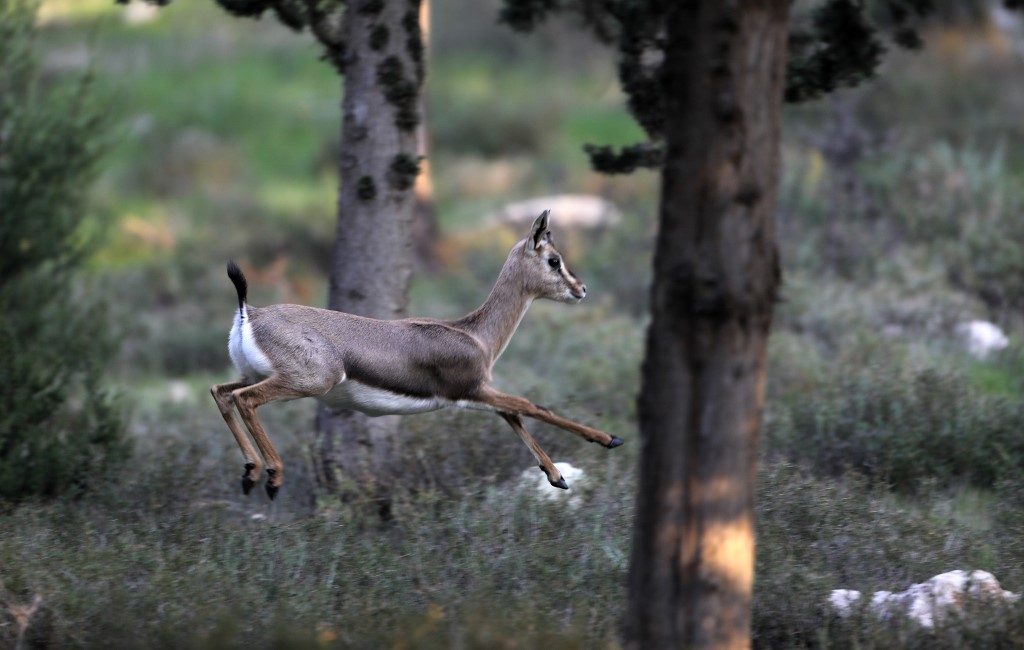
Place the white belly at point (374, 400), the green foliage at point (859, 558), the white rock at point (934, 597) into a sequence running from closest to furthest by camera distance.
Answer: the green foliage at point (859, 558)
the white rock at point (934, 597)
the white belly at point (374, 400)

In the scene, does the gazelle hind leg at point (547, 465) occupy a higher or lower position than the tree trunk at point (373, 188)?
lower

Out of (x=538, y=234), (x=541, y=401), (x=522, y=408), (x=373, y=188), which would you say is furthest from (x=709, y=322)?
(x=541, y=401)

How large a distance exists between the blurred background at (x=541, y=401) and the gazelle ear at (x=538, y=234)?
1.55m

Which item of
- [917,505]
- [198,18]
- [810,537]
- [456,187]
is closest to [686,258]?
[810,537]

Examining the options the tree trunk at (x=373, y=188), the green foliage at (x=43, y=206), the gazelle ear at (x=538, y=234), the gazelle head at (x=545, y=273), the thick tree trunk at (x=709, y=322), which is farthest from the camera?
the green foliage at (x=43, y=206)

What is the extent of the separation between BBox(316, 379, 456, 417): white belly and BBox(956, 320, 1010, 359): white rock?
22.5ft

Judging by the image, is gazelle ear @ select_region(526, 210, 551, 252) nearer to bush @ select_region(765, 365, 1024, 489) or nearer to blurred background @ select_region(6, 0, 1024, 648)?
blurred background @ select_region(6, 0, 1024, 648)

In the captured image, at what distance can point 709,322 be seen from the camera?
489 centimetres

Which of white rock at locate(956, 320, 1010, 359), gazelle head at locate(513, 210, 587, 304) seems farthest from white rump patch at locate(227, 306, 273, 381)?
white rock at locate(956, 320, 1010, 359)

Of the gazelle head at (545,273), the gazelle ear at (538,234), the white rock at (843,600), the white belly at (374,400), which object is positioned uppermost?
the gazelle ear at (538,234)

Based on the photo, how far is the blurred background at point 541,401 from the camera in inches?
240

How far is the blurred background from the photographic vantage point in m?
6.10

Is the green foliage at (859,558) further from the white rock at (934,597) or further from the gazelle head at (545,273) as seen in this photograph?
the gazelle head at (545,273)

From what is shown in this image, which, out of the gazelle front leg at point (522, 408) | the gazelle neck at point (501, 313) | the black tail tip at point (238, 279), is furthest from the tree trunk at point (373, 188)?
the black tail tip at point (238, 279)
